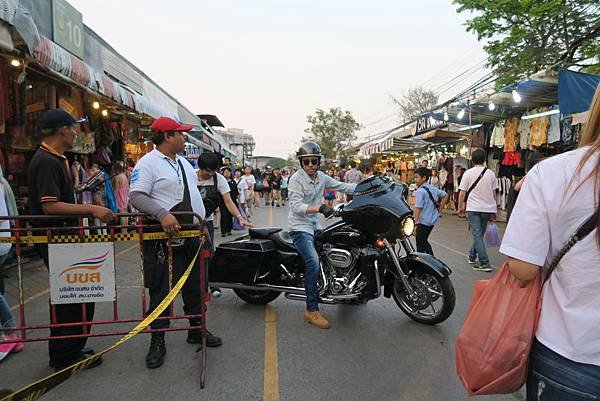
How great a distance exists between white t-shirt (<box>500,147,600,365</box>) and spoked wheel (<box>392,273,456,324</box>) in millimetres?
2874

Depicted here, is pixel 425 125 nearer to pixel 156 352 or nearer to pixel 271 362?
pixel 271 362

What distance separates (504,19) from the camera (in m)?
14.8

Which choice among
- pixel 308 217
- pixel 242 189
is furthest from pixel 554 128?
pixel 242 189

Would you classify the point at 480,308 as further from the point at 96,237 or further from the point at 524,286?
the point at 96,237

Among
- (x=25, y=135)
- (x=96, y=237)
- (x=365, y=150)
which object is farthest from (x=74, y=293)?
(x=365, y=150)

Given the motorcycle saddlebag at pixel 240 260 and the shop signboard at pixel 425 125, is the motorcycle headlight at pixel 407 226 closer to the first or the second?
the motorcycle saddlebag at pixel 240 260

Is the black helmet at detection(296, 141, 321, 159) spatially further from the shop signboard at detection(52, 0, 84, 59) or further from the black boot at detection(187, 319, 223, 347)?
the shop signboard at detection(52, 0, 84, 59)

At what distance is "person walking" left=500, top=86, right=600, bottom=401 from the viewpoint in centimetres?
127

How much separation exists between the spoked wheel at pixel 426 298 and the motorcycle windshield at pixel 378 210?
0.63 metres

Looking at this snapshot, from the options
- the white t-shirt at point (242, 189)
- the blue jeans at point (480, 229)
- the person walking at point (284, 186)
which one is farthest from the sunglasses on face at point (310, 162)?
the person walking at point (284, 186)

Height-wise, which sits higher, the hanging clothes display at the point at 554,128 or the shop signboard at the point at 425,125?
the shop signboard at the point at 425,125

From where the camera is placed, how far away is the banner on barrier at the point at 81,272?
10.7 feet

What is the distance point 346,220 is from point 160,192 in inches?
74.0

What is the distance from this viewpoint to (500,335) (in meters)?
1.43
